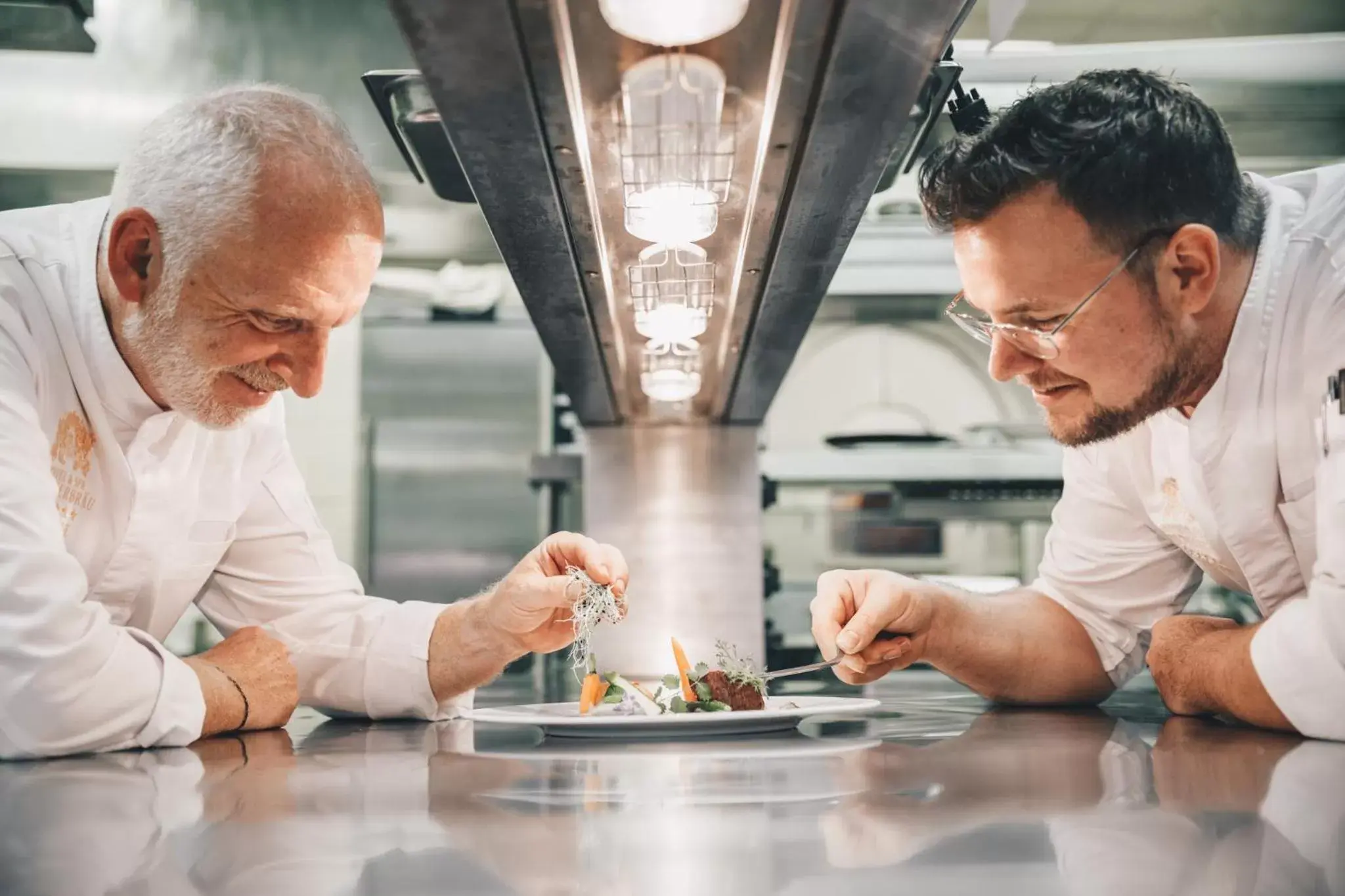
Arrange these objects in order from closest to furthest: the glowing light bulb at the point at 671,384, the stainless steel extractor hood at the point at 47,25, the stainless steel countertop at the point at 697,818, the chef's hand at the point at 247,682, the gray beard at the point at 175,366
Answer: the stainless steel countertop at the point at 697,818 → the chef's hand at the point at 247,682 → the gray beard at the point at 175,366 → the glowing light bulb at the point at 671,384 → the stainless steel extractor hood at the point at 47,25

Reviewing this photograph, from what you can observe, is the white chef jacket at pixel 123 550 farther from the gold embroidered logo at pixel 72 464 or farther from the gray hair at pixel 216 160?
the gray hair at pixel 216 160

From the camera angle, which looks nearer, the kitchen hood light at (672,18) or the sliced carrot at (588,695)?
the kitchen hood light at (672,18)

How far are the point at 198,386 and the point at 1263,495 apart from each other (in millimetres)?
1328

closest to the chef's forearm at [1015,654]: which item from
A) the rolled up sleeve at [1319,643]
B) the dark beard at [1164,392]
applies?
the dark beard at [1164,392]

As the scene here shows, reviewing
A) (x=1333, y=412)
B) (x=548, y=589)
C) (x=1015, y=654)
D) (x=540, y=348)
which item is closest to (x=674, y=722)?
(x=548, y=589)

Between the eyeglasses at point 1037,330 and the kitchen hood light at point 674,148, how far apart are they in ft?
1.64

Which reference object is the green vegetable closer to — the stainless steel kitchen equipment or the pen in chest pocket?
the stainless steel kitchen equipment

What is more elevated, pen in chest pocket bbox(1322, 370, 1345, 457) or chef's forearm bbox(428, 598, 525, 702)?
pen in chest pocket bbox(1322, 370, 1345, 457)

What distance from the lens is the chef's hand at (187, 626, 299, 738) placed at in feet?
4.03

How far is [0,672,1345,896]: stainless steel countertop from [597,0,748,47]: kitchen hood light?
1.60ft

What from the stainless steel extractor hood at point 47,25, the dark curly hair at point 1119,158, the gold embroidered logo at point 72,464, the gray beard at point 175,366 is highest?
the stainless steel extractor hood at point 47,25

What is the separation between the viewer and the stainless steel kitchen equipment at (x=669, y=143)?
67 cm

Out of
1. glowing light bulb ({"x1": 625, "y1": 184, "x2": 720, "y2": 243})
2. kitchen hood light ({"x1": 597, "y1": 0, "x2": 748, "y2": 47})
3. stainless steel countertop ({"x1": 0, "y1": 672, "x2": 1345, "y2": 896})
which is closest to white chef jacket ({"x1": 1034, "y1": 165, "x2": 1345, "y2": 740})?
stainless steel countertop ({"x1": 0, "y1": 672, "x2": 1345, "y2": 896})

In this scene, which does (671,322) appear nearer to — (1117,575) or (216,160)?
(216,160)
